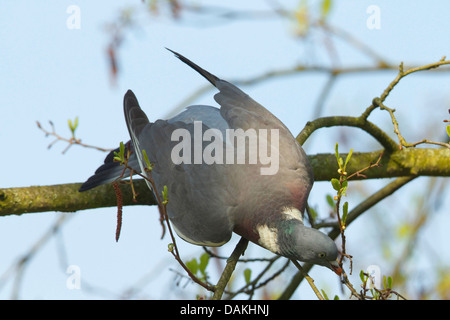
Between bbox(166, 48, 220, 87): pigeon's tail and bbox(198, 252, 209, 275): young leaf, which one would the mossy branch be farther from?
bbox(166, 48, 220, 87): pigeon's tail

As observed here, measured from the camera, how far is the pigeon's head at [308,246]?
10.3ft

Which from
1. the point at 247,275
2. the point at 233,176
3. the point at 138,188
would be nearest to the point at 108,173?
the point at 138,188

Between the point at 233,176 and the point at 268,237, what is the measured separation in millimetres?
397

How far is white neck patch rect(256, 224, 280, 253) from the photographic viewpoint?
3400mm

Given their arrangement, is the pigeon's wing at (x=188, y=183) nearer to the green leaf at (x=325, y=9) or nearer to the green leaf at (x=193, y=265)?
the green leaf at (x=193, y=265)

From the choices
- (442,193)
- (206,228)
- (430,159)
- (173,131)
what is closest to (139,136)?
(173,131)

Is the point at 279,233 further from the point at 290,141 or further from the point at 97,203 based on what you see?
the point at 97,203

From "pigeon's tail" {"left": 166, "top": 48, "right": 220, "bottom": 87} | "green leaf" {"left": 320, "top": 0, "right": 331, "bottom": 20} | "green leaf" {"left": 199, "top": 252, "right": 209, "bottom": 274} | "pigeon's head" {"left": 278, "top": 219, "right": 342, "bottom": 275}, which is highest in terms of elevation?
"green leaf" {"left": 320, "top": 0, "right": 331, "bottom": 20}

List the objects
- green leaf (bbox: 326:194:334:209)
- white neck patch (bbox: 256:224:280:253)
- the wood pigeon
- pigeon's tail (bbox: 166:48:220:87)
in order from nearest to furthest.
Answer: white neck patch (bbox: 256:224:280:253) → the wood pigeon → pigeon's tail (bbox: 166:48:220:87) → green leaf (bbox: 326:194:334:209)

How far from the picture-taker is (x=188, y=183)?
365 cm

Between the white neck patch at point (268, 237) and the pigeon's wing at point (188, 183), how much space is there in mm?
187

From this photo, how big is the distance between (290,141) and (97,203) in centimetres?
122

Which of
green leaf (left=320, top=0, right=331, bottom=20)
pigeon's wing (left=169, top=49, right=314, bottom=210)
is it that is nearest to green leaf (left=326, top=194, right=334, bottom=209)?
pigeon's wing (left=169, top=49, right=314, bottom=210)

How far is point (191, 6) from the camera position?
468 cm
